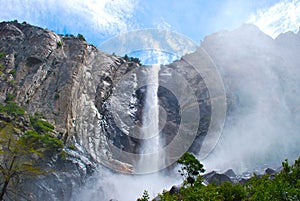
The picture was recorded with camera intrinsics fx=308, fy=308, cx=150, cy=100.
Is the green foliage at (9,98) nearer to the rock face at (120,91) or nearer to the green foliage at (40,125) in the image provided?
the rock face at (120,91)

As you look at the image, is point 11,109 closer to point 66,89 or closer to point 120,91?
point 66,89

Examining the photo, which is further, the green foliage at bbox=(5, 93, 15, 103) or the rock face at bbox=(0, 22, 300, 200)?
the rock face at bbox=(0, 22, 300, 200)

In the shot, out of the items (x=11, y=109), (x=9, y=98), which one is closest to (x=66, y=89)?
(x=9, y=98)

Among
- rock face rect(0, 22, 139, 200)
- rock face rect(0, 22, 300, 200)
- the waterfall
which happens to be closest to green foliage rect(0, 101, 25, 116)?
rock face rect(0, 22, 139, 200)

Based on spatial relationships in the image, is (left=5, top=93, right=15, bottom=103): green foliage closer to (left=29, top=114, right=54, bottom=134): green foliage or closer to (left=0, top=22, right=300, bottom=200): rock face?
(left=0, top=22, right=300, bottom=200): rock face

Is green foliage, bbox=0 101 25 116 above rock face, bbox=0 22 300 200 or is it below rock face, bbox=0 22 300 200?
below

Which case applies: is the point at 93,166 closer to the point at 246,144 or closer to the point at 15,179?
the point at 15,179

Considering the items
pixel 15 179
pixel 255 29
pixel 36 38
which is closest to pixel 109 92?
pixel 36 38

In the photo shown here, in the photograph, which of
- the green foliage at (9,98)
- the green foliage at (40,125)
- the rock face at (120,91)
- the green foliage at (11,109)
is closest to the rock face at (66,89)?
the rock face at (120,91)
